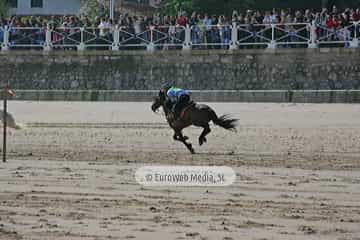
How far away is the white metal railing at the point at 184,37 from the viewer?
102ft

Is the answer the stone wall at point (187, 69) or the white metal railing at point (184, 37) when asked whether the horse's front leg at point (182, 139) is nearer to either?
the white metal railing at point (184, 37)

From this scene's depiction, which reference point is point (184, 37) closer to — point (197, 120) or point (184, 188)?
point (197, 120)

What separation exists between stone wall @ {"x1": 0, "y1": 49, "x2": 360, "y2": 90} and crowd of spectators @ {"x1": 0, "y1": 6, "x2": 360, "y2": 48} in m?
0.39

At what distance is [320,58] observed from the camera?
31.5 meters

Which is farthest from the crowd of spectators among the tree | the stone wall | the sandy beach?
the tree

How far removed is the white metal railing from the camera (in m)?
31.0

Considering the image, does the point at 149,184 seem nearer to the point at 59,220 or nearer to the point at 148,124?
the point at 59,220

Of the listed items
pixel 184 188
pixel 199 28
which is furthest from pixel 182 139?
pixel 199 28

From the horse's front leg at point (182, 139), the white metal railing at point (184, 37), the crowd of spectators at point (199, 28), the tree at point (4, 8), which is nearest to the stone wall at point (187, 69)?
the white metal railing at point (184, 37)

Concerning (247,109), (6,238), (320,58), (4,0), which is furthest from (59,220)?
(4,0)

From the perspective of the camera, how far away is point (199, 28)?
32.5m

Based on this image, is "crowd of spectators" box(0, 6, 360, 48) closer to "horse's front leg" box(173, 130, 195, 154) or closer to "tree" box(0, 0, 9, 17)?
"horse's front leg" box(173, 130, 195, 154)

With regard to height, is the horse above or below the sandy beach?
above

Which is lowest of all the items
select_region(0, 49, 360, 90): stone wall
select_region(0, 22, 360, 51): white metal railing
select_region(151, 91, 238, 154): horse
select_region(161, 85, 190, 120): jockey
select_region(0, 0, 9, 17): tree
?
select_region(151, 91, 238, 154): horse
